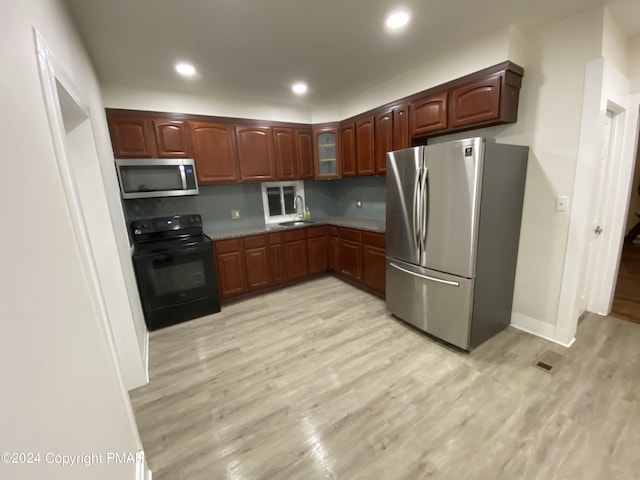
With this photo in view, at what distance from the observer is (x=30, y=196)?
769 millimetres

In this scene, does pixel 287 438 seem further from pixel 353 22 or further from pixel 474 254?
pixel 353 22

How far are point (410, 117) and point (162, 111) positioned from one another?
277 cm

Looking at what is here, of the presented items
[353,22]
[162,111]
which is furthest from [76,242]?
[162,111]

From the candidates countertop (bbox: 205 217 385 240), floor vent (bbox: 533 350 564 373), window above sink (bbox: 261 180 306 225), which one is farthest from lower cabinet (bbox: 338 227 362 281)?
floor vent (bbox: 533 350 564 373)

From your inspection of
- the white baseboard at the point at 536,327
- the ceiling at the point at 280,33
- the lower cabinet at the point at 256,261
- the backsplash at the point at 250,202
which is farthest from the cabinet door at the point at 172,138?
the white baseboard at the point at 536,327

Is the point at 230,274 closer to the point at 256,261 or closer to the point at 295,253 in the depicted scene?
the point at 256,261

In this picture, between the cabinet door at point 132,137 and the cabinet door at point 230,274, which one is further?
the cabinet door at point 230,274

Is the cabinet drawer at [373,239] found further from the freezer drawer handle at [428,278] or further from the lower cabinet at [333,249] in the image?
the lower cabinet at [333,249]

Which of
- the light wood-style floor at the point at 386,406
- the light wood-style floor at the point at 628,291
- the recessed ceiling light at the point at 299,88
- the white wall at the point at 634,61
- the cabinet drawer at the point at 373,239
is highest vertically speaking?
the recessed ceiling light at the point at 299,88

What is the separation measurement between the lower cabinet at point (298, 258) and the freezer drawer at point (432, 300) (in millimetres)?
471

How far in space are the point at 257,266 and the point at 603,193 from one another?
12.2ft

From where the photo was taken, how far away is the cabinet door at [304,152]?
3.94 meters

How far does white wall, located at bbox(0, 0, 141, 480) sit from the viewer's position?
0.60m

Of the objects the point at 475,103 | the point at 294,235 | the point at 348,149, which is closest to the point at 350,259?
the point at 294,235
